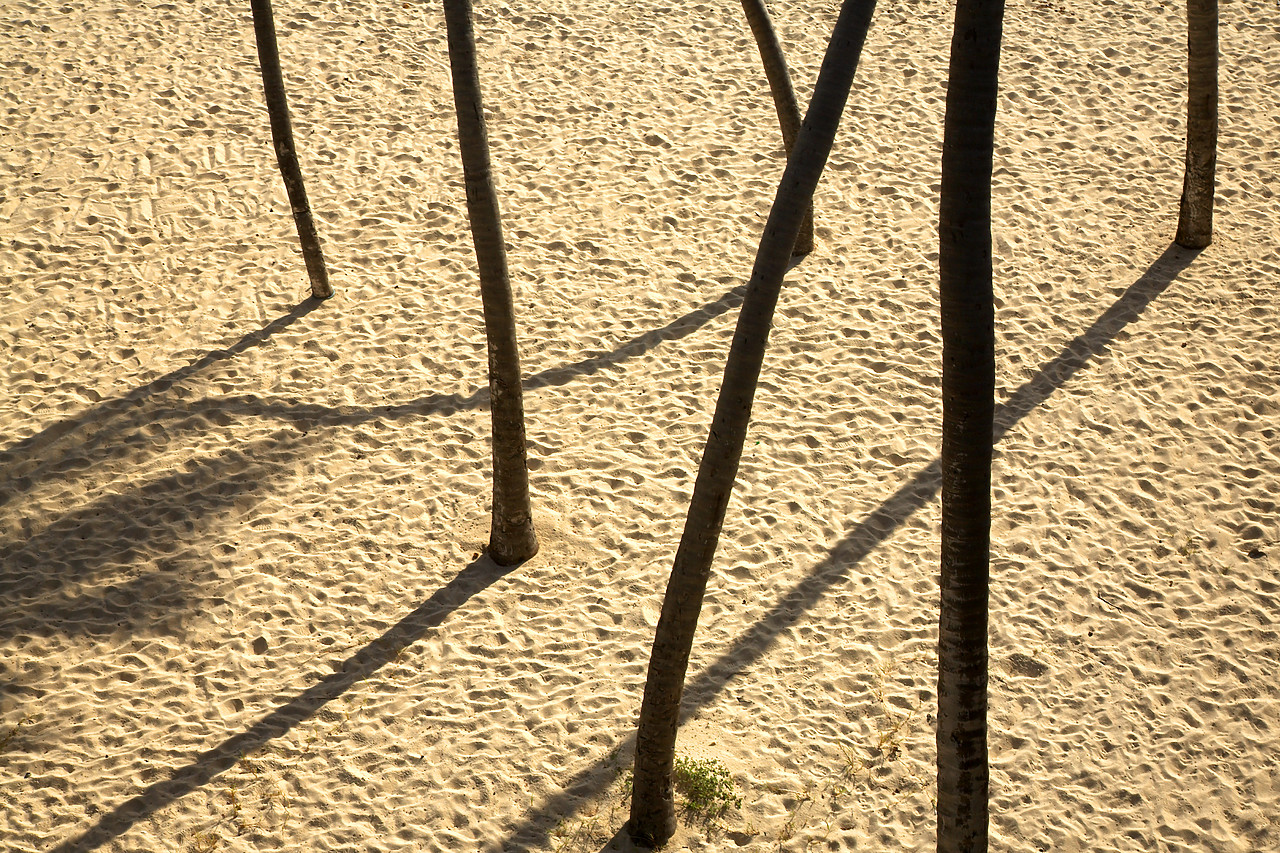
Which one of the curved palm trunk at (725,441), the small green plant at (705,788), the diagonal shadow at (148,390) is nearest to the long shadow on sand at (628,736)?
the small green plant at (705,788)

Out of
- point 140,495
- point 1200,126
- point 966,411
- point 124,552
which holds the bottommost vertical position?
point 124,552

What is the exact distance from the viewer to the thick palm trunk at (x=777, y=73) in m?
9.01

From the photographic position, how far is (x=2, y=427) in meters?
7.79

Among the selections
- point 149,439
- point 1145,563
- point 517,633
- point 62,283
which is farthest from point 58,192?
point 1145,563

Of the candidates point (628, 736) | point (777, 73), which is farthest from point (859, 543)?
point (777, 73)

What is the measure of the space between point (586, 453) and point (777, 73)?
3.94m

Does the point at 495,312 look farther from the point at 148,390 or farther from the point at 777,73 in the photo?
the point at 777,73

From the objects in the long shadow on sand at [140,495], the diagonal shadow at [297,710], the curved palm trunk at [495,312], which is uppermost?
the curved palm trunk at [495,312]

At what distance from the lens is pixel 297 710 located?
6.04 meters

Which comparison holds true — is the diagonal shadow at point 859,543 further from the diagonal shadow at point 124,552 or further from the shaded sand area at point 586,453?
the diagonal shadow at point 124,552

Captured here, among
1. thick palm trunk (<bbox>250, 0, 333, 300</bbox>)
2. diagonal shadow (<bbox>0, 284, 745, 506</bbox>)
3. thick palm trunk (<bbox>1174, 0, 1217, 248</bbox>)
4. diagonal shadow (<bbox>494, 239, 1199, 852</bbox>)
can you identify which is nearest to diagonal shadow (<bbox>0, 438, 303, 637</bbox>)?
diagonal shadow (<bbox>0, 284, 745, 506</bbox>)

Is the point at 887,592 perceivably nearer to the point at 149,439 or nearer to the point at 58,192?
the point at 149,439

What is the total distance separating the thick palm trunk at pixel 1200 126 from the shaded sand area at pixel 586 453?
291 millimetres

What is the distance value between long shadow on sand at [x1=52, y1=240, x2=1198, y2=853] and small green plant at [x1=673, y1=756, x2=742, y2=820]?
37 cm
